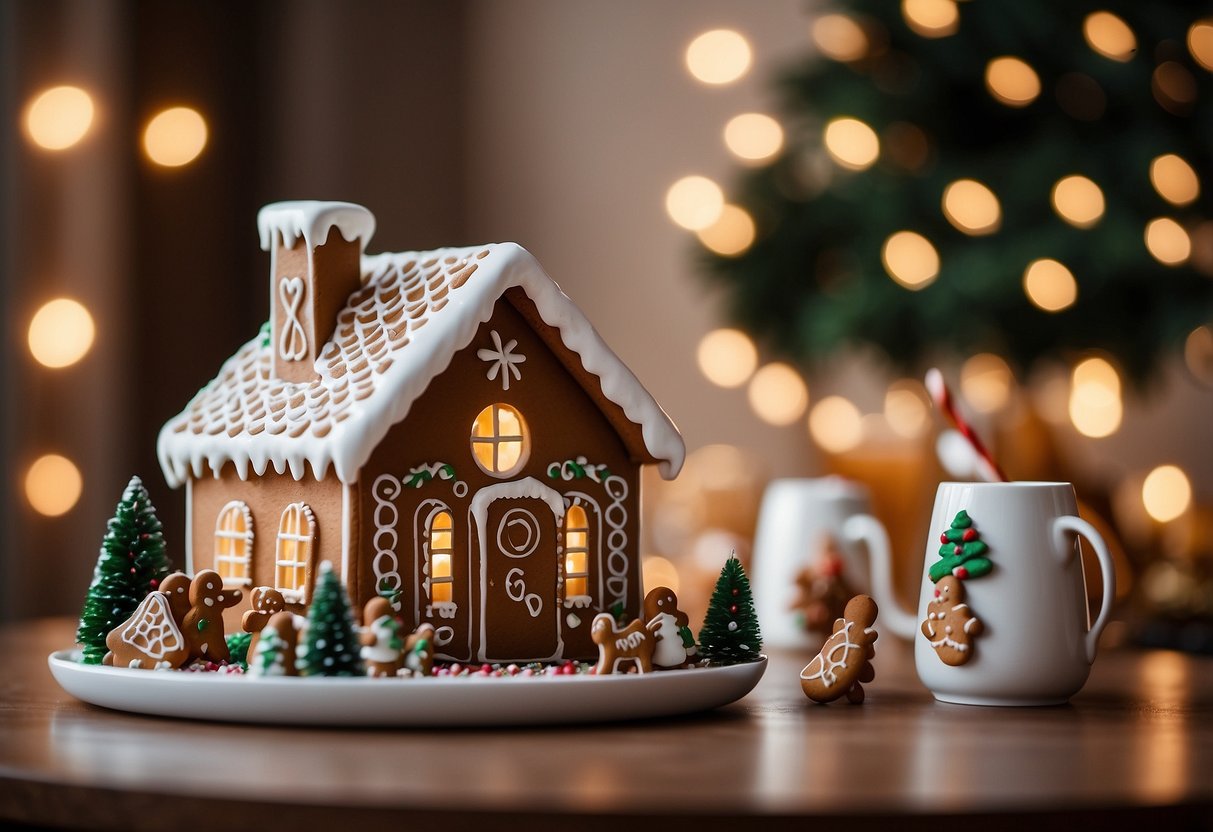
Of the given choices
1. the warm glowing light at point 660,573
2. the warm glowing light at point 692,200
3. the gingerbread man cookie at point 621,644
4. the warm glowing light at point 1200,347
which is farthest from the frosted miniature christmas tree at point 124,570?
the warm glowing light at point 692,200

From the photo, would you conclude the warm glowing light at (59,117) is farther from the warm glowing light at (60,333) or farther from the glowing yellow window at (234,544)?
the glowing yellow window at (234,544)

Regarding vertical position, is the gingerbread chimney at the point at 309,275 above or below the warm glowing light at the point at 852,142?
below

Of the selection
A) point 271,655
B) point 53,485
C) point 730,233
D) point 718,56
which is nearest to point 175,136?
point 53,485

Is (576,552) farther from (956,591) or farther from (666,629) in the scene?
(956,591)

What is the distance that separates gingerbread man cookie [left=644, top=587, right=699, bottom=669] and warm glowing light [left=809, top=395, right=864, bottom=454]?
2621mm

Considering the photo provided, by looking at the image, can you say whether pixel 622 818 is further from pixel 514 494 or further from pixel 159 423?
pixel 159 423

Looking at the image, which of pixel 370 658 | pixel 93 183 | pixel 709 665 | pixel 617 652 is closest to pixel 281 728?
pixel 370 658

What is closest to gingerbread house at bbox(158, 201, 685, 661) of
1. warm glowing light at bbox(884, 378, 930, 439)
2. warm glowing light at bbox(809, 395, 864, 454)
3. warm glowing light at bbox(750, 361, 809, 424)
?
warm glowing light at bbox(884, 378, 930, 439)

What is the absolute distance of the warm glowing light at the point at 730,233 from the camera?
9.47 ft

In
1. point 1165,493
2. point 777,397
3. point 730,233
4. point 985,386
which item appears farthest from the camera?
point 777,397

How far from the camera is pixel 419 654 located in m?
1.05

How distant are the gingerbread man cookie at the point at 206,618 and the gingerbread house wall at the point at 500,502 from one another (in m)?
0.12

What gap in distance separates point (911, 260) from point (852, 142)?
26 centimetres

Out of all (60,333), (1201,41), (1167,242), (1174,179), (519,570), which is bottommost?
(519,570)
